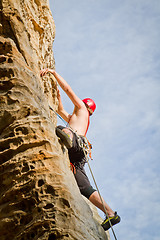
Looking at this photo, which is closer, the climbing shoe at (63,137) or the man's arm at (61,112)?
the climbing shoe at (63,137)

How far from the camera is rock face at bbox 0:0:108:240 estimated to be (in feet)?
12.9

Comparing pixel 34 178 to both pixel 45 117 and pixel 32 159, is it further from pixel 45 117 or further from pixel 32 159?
pixel 45 117

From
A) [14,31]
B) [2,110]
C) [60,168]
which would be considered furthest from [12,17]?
[60,168]

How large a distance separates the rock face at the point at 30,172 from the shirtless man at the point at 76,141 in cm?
65

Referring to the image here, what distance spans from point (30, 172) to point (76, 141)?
6.14 ft

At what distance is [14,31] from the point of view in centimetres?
603

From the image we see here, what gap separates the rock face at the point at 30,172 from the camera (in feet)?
12.9

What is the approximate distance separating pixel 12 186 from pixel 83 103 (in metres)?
3.30

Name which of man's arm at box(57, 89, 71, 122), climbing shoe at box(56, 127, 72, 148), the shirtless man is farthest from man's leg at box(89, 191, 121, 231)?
man's arm at box(57, 89, 71, 122)

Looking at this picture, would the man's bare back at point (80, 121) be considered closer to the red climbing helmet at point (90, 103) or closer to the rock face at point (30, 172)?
the red climbing helmet at point (90, 103)

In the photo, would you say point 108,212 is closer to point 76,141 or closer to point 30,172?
point 76,141

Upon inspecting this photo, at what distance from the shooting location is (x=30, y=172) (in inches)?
A: 166

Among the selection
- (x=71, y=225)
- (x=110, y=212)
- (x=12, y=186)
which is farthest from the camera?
(x=110, y=212)

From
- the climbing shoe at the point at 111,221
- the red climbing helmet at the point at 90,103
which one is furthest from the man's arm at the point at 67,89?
the climbing shoe at the point at 111,221
